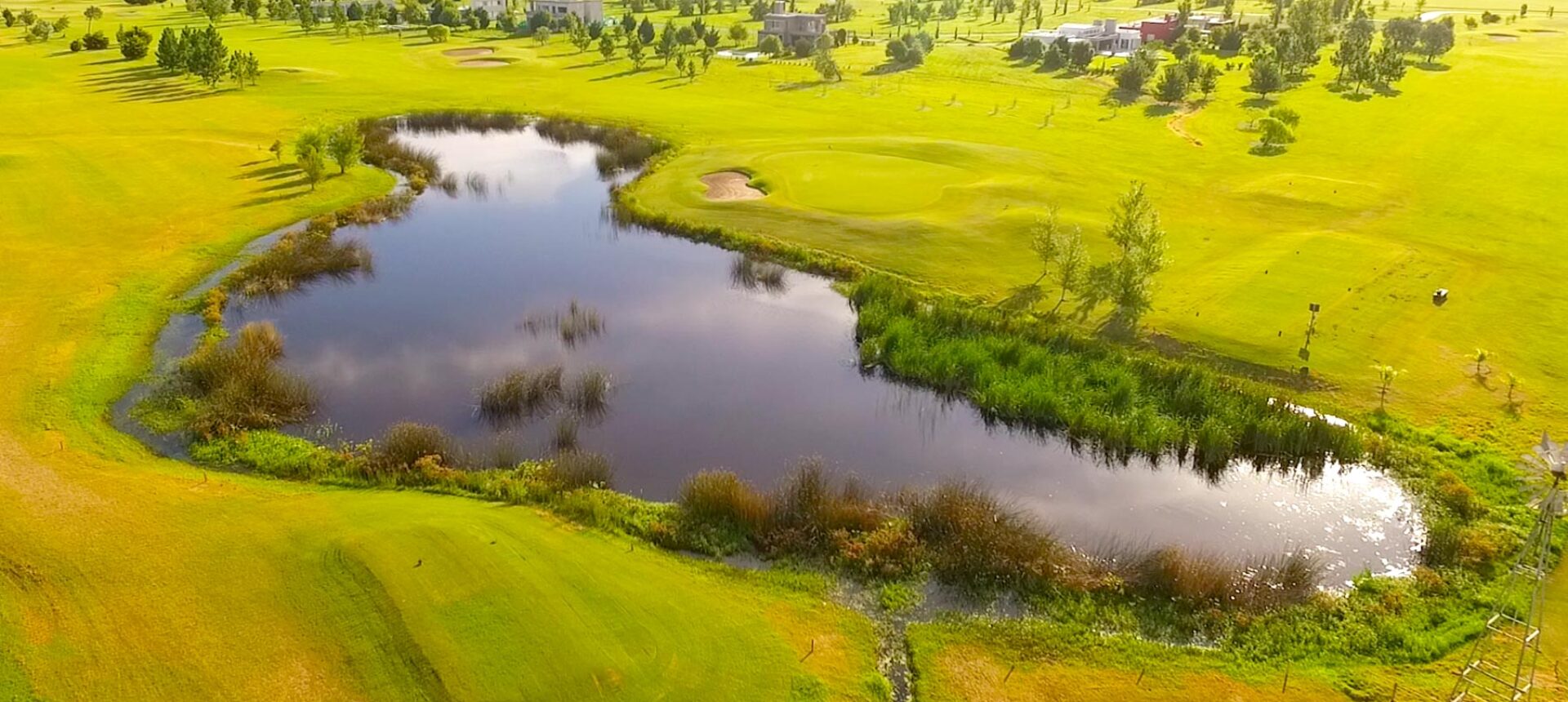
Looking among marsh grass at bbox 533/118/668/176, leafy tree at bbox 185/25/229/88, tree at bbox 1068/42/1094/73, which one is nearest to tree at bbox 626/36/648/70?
marsh grass at bbox 533/118/668/176

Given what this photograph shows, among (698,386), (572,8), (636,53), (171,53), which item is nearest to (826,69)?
(636,53)

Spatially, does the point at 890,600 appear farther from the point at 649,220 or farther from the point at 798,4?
the point at 798,4

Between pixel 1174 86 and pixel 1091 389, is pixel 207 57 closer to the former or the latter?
pixel 1091 389

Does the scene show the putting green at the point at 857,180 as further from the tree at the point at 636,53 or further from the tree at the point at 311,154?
the tree at the point at 636,53

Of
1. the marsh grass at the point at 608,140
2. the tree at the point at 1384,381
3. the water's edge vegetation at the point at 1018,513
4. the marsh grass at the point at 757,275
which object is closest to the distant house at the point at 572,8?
the marsh grass at the point at 608,140

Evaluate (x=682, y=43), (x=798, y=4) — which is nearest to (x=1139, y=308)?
(x=682, y=43)

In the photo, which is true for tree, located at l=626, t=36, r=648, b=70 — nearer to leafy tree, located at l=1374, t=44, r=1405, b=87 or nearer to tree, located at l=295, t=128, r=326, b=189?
tree, located at l=295, t=128, r=326, b=189
